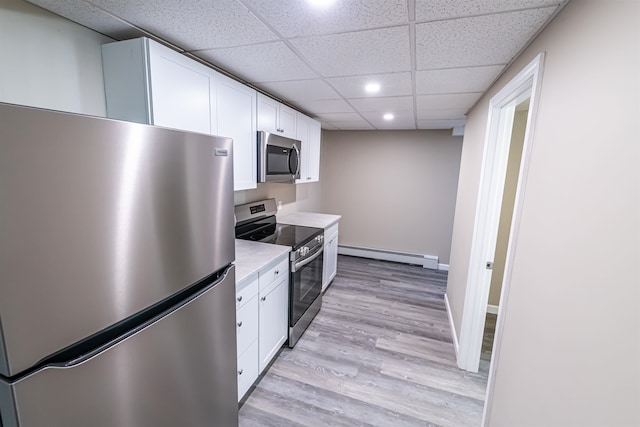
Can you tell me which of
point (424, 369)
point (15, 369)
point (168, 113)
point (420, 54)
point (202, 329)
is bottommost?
point (424, 369)

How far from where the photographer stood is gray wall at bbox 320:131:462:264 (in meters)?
4.34

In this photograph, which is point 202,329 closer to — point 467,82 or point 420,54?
point 420,54

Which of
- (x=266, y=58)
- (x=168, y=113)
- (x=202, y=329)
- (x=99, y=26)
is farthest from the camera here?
(x=266, y=58)

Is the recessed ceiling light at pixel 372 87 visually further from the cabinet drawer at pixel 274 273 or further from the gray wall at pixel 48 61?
the gray wall at pixel 48 61

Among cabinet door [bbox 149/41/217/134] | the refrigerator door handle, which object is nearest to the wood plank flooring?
the refrigerator door handle

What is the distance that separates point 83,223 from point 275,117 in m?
2.05

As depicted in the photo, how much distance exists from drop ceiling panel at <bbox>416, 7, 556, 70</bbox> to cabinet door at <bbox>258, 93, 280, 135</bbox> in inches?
49.7

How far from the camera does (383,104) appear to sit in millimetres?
2656

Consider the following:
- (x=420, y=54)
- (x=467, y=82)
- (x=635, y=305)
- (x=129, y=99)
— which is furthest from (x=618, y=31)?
(x=129, y=99)

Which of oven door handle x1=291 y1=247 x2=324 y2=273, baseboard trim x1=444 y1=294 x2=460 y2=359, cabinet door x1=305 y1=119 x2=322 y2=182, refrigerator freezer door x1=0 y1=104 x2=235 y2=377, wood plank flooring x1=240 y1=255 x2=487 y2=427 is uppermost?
cabinet door x1=305 y1=119 x2=322 y2=182

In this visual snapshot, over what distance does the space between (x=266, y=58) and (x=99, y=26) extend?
0.80m

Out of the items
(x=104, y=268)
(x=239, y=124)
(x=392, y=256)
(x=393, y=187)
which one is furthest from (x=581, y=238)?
(x=392, y=256)

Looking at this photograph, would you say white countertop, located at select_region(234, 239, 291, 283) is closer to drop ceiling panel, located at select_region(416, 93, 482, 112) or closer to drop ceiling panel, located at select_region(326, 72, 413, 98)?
drop ceiling panel, located at select_region(326, 72, 413, 98)

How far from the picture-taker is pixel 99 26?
1.31 metres
